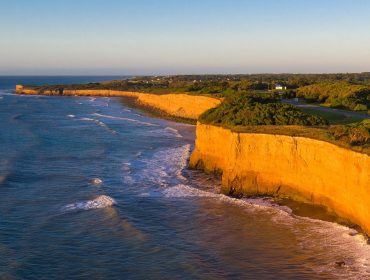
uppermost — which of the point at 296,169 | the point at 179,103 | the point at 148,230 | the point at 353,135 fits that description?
the point at 353,135

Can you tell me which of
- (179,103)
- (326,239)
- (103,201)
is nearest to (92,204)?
(103,201)

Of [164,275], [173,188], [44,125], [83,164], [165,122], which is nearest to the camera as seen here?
[164,275]

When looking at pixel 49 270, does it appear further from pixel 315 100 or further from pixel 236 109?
pixel 315 100

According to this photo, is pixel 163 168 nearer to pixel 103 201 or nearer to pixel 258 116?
pixel 258 116

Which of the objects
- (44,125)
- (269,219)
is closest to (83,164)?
(269,219)

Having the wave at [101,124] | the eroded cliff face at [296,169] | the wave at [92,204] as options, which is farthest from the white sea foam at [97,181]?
the wave at [101,124]

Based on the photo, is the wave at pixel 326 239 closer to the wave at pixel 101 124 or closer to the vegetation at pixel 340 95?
the vegetation at pixel 340 95

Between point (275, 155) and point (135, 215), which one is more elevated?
point (275, 155)
